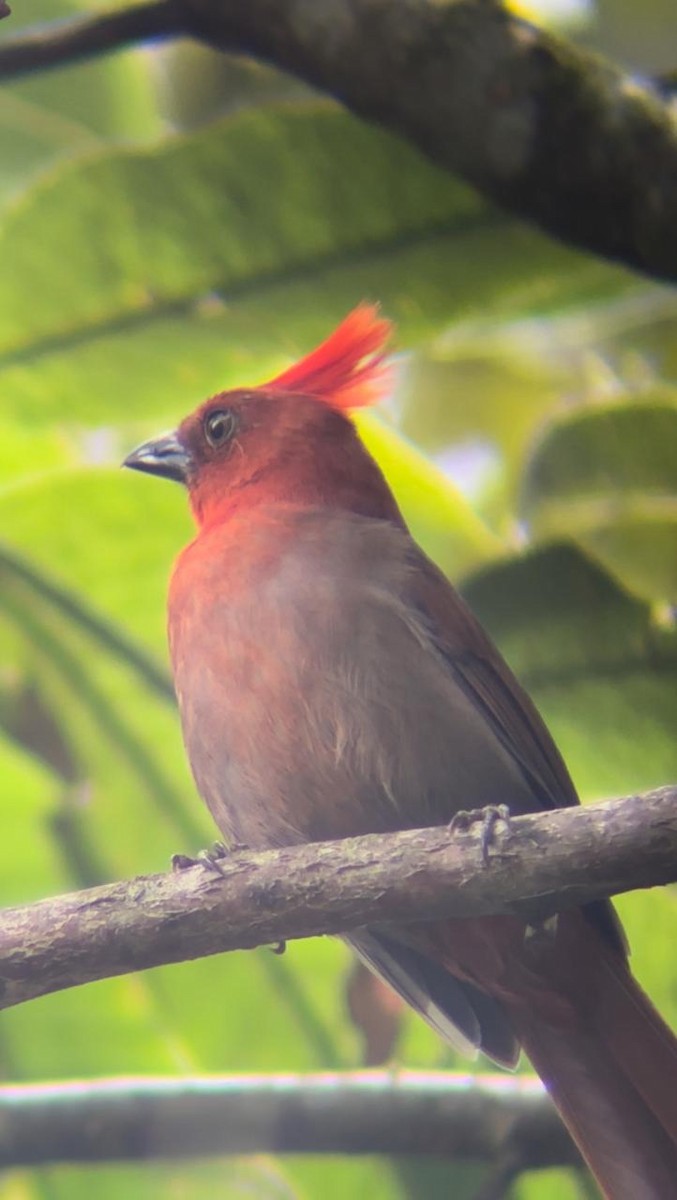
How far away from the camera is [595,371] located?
3537 mm

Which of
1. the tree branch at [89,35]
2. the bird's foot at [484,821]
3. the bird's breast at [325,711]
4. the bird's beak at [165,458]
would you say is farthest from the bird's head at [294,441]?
the bird's foot at [484,821]

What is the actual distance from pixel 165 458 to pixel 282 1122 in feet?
3.78

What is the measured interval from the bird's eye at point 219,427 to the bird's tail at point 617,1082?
1.13 meters

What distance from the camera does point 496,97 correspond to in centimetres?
256

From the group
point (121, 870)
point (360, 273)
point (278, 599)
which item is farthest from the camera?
point (121, 870)

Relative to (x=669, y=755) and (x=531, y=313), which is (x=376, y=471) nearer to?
(x=531, y=313)

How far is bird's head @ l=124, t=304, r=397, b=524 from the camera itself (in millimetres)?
A: 2895

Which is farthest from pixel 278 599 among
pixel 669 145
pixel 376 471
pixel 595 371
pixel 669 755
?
pixel 595 371

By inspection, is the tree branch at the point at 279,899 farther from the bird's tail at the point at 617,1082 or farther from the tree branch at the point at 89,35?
the tree branch at the point at 89,35

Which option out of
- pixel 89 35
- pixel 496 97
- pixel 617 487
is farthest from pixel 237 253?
pixel 617 487

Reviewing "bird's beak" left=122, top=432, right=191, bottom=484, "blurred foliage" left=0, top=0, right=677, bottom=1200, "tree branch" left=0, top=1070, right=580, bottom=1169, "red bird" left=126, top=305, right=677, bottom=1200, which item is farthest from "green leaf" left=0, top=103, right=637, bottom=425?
"tree branch" left=0, top=1070, right=580, bottom=1169

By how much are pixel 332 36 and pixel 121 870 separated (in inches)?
59.9

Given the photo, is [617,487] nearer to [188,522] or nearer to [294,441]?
[294,441]

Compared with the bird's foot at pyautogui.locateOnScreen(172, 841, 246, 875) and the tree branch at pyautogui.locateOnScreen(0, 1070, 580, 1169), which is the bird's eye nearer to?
the bird's foot at pyautogui.locateOnScreen(172, 841, 246, 875)
